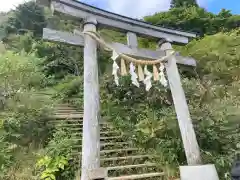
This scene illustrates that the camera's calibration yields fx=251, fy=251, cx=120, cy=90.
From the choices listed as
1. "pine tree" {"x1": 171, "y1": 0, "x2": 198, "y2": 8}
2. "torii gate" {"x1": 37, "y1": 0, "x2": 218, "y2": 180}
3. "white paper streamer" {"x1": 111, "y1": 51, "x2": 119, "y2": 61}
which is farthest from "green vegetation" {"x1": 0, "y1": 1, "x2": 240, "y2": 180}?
"pine tree" {"x1": 171, "y1": 0, "x2": 198, "y2": 8}

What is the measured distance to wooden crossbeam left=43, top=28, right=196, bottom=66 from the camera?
422 cm

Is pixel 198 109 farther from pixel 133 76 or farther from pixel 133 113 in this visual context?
pixel 133 76

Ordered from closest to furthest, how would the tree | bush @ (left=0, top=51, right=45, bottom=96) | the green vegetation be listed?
1. the green vegetation
2. bush @ (left=0, top=51, right=45, bottom=96)
3. the tree

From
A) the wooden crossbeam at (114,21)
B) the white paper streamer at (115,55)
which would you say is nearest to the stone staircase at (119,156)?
the white paper streamer at (115,55)

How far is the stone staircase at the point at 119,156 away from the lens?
438 cm

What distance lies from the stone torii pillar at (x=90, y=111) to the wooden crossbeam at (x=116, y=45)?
18 centimetres

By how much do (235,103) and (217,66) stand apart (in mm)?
1474

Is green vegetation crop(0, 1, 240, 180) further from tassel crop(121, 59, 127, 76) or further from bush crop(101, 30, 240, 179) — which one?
tassel crop(121, 59, 127, 76)

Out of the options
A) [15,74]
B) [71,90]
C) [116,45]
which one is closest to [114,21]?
[116,45]

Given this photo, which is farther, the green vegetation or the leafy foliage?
the leafy foliage

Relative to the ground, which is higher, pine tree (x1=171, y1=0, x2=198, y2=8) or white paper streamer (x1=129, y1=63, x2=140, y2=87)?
pine tree (x1=171, y1=0, x2=198, y2=8)

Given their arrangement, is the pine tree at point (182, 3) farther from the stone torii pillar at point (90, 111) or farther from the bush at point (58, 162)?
the bush at point (58, 162)

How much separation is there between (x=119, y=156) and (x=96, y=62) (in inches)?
78.4

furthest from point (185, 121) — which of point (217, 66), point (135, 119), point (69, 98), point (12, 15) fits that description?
point (12, 15)
